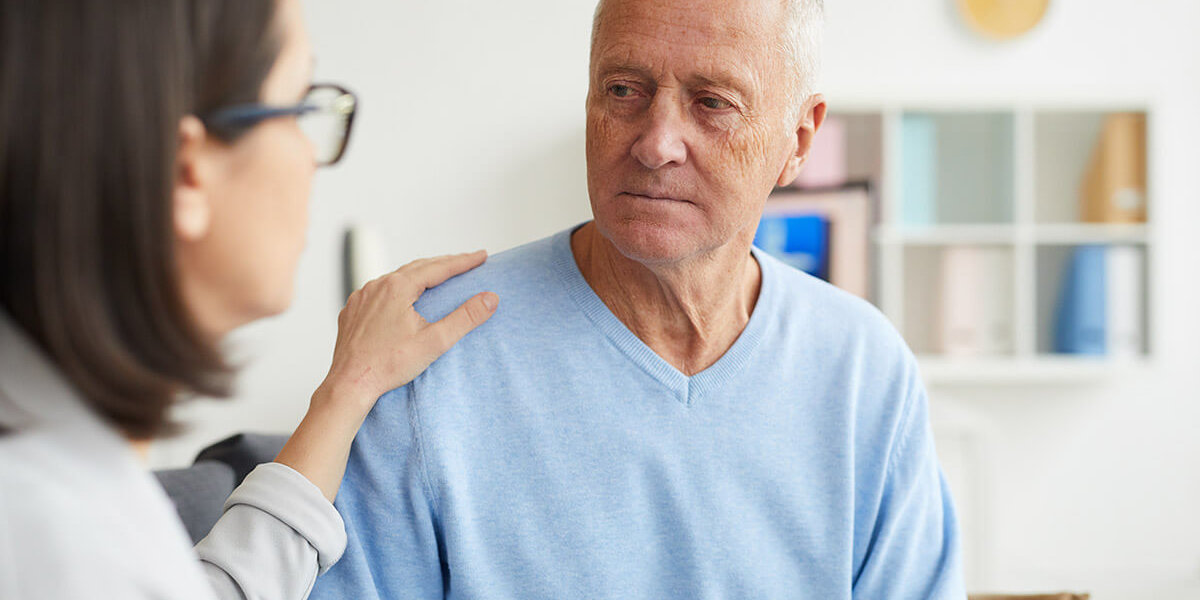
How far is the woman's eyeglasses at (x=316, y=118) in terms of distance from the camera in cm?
63

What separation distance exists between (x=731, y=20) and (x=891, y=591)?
69 cm

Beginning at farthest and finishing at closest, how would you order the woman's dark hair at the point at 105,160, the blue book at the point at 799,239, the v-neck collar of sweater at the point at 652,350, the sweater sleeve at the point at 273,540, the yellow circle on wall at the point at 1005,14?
the yellow circle on wall at the point at 1005,14
the blue book at the point at 799,239
the v-neck collar of sweater at the point at 652,350
the sweater sleeve at the point at 273,540
the woman's dark hair at the point at 105,160

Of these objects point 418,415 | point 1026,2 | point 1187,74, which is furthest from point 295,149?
point 1187,74

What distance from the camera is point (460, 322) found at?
1.08 metres

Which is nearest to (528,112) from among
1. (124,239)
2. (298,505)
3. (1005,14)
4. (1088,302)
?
(1005,14)

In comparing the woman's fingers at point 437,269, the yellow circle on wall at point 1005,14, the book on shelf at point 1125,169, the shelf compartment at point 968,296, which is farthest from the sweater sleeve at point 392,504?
the yellow circle on wall at point 1005,14

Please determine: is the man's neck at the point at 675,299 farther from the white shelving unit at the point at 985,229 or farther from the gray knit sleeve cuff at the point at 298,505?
the white shelving unit at the point at 985,229

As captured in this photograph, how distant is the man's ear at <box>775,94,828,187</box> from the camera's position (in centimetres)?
120

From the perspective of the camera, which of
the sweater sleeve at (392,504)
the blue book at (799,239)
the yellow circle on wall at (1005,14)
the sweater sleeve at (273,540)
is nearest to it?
the sweater sleeve at (273,540)

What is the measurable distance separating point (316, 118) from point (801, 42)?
0.62 metres

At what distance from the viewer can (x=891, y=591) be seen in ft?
3.77

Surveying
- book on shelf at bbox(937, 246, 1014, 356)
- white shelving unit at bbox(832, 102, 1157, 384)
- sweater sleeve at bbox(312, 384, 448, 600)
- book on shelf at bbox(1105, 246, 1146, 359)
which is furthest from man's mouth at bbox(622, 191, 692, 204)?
book on shelf at bbox(1105, 246, 1146, 359)

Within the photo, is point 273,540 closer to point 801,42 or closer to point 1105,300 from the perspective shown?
point 801,42

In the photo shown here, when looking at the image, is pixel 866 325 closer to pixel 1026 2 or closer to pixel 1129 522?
pixel 1026 2
